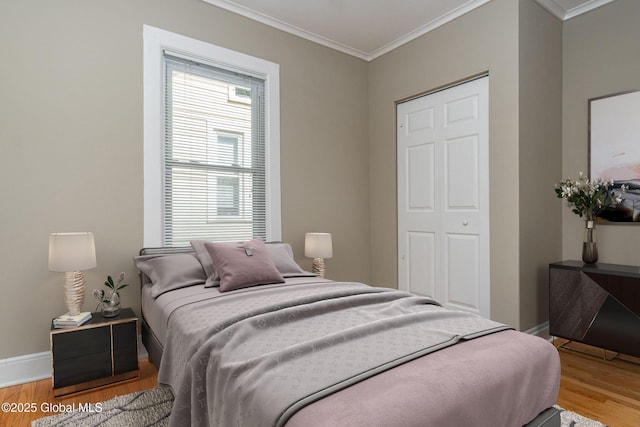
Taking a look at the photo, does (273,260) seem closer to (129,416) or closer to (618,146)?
(129,416)

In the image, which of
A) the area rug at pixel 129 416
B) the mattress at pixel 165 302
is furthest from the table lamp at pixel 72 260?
the area rug at pixel 129 416

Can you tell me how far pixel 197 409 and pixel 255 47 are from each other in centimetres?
306

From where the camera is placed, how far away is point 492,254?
3053 mm

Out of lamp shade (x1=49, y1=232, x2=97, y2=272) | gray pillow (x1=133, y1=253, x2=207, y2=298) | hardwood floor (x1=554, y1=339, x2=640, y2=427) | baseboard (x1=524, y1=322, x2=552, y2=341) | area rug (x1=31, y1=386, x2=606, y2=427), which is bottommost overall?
hardwood floor (x1=554, y1=339, x2=640, y2=427)

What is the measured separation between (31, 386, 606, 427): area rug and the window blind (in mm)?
1218

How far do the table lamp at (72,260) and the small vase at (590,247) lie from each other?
3.68m

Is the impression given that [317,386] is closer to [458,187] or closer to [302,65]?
[458,187]

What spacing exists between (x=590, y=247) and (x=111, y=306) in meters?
3.65

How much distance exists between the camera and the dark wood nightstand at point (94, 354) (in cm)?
213

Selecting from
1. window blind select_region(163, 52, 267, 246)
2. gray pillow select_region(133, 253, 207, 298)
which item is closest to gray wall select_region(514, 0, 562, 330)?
window blind select_region(163, 52, 267, 246)

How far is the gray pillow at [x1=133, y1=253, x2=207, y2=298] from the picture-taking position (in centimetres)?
239

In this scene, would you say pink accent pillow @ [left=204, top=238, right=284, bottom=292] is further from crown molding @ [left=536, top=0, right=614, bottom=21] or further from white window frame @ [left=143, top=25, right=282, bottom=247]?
crown molding @ [left=536, top=0, right=614, bottom=21]

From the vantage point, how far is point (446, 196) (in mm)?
3438

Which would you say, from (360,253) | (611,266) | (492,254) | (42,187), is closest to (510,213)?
(492,254)
